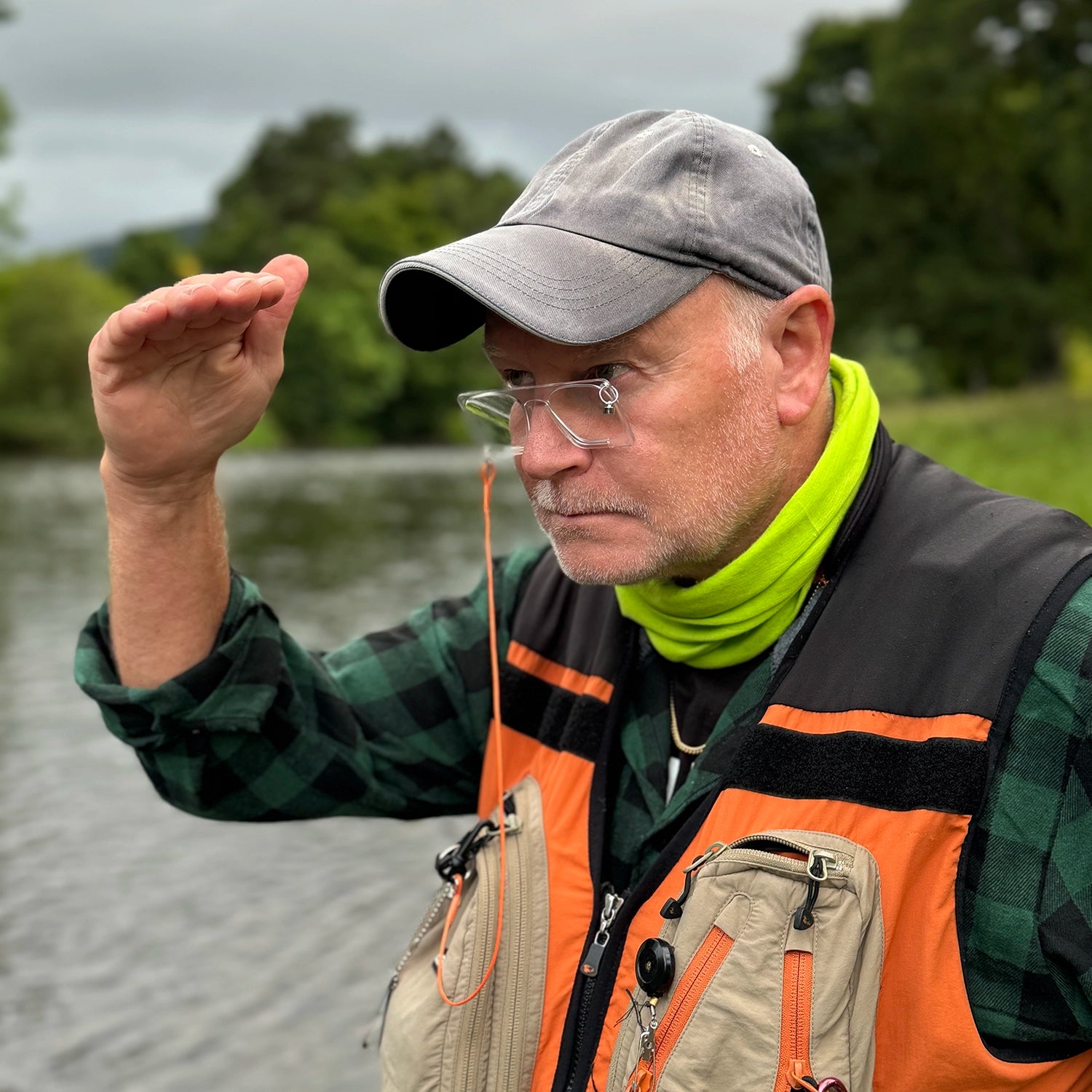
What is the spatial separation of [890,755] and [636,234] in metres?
0.87

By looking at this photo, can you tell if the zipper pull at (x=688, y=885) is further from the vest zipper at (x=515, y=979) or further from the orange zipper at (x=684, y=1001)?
the vest zipper at (x=515, y=979)

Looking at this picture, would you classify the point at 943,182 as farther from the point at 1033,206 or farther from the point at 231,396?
the point at 231,396

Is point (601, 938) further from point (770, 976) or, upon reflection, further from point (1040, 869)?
point (1040, 869)

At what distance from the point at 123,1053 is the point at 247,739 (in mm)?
3808

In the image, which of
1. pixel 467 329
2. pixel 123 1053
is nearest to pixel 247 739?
pixel 467 329

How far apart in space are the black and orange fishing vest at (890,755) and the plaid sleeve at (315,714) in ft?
1.21

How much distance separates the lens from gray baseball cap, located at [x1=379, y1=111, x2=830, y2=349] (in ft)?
6.72

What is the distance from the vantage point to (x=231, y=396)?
2.23 meters

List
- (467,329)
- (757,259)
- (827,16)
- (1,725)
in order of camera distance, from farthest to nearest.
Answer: (827,16), (1,725), (467,329), (757,259)

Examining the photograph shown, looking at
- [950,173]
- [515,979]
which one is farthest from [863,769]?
[950,173]

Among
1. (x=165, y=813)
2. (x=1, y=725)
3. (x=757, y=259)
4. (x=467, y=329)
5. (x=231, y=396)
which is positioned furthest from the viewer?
(x=1, y=725)

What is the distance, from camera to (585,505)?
2.19 meters

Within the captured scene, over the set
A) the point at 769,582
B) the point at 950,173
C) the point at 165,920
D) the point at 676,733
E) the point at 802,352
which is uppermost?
the point at 950,173

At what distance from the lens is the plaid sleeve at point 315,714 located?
2381 millimetres
